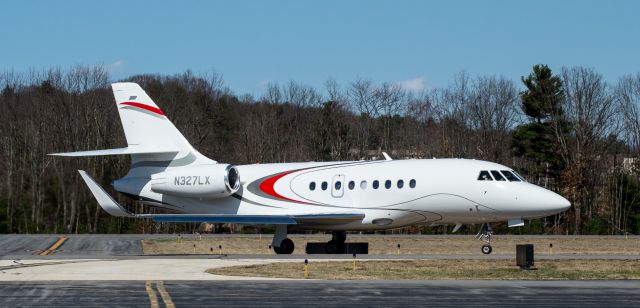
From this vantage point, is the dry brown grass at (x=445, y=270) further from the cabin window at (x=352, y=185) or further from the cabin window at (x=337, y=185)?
the cabin window at (x=337, y=185)

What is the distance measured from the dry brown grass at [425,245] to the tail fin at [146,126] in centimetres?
419

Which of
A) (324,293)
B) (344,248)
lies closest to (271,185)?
(344,248)

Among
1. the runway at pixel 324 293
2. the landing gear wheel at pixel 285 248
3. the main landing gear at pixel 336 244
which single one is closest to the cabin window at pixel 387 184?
the main landing gear at pixel 336 244

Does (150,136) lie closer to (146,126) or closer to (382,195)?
(146,126)

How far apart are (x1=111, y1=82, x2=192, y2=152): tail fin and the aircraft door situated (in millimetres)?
6258

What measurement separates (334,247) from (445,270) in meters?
9.83

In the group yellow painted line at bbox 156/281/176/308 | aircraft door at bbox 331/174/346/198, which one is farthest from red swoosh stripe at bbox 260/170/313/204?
yellow painted line at bbox 156/281/176/308

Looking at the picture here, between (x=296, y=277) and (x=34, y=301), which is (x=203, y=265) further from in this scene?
(x=34, y=301)

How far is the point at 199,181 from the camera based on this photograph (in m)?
39.7

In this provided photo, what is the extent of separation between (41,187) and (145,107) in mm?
19062

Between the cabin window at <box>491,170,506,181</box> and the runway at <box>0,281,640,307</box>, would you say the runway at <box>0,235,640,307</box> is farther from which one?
the cabin window at <box>491,170,506,181</box>

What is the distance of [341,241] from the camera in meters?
39.3

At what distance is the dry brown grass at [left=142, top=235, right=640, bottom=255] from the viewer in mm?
43781

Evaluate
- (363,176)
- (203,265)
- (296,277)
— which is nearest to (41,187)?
(363,176)
